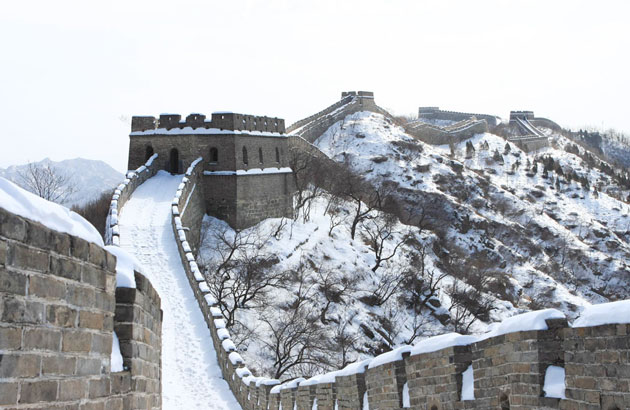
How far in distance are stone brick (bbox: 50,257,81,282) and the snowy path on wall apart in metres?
13.4

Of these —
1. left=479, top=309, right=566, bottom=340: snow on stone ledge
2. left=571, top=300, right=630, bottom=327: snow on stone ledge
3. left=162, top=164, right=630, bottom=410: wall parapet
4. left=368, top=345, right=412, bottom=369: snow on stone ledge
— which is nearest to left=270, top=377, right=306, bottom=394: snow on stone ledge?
left=162, top=164, right=630, bottom=410: wall parapet

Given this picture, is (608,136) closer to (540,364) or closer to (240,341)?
(240,341)

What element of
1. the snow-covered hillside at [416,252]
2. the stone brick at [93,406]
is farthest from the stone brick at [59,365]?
the snow-covered hillside at [416,252]

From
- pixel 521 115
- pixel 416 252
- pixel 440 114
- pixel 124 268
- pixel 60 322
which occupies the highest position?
pixel 521 115

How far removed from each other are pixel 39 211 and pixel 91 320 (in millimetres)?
1085

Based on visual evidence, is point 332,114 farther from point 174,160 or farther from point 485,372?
point 485,372

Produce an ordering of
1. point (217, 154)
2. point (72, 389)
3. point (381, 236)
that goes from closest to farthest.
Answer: point (72, 389), point (217, 154), point (381, 236)

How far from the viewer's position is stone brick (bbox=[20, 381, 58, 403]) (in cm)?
485

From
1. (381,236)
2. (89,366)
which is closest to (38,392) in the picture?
(89,366)

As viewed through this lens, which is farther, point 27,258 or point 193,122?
point 193,122

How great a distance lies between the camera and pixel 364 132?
253ft

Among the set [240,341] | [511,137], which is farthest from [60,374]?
[511,137]

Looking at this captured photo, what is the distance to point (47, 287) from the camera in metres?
5.12

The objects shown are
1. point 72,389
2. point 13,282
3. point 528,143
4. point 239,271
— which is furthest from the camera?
point 528,143
